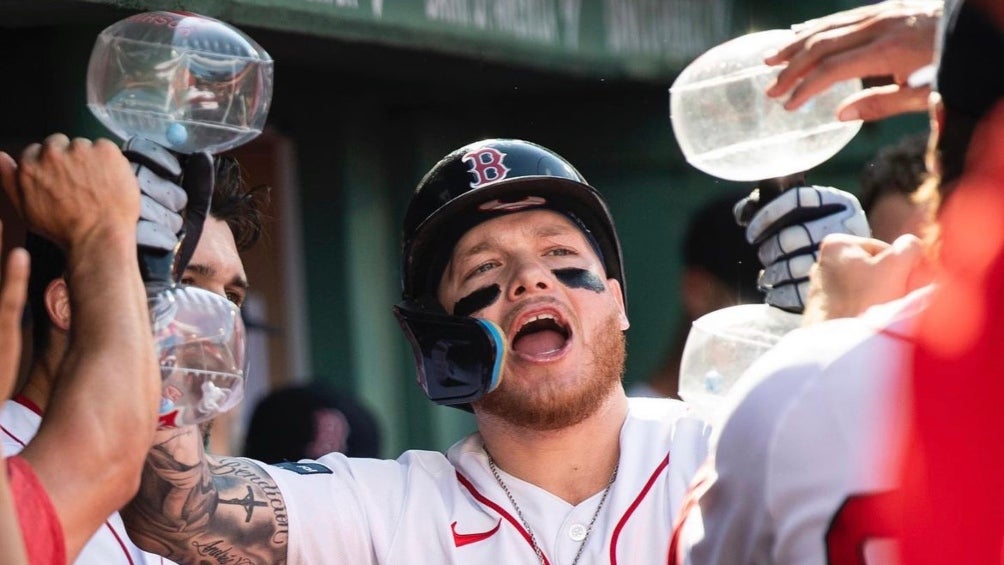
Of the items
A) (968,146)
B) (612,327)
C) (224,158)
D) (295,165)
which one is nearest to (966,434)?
(968,146)

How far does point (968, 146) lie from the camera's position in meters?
1.46

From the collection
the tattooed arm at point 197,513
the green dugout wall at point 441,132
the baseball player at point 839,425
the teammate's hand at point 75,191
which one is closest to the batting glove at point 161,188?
the teammate's hand at point 75,191

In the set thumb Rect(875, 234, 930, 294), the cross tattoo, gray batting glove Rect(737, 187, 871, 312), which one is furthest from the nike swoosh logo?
thumb Rect(875, 234, 930, 294)

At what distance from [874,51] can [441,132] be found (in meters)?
4.71

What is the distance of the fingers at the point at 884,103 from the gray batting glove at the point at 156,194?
42.1 inches

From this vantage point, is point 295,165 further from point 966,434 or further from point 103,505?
point 966,434

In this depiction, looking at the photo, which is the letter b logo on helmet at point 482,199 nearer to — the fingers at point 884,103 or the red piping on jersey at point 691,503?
the fingers at point 884,103

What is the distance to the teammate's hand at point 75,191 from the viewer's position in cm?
215

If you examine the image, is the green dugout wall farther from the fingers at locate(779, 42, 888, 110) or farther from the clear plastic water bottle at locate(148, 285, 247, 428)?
the fingers at locate(779, 42, 888, 110)

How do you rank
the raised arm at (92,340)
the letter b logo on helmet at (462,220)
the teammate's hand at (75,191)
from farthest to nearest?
the letter b logo on helmet at (462,220) < the teammate's hand at (75,191) < the raised arm at (92,340)

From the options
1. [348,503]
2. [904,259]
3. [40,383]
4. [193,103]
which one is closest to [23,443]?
[40,383]

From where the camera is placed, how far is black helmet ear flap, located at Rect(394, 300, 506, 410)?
3.26 metres

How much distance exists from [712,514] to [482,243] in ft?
6.45

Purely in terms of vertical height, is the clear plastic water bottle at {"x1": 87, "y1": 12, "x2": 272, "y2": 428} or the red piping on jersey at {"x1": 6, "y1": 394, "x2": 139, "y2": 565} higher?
the clear plastic water bottle at {"x1": 87, "y1": 12, "x2": 272, "y2": 428}
